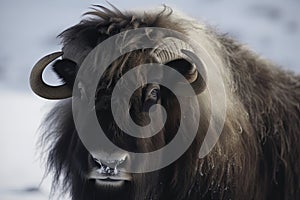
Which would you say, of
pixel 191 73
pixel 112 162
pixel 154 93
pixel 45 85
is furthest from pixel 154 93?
pixel 45 85

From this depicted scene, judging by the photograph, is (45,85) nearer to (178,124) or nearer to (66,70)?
(66,70)

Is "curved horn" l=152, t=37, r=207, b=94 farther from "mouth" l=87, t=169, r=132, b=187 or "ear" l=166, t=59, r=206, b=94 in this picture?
"mouth" l=87, t=169, r=132, b=187

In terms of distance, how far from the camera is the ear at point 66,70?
5.29 meters

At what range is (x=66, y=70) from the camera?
5.32m

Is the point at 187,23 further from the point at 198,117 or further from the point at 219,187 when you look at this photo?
the point at 219,187

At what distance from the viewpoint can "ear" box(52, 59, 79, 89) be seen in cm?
529

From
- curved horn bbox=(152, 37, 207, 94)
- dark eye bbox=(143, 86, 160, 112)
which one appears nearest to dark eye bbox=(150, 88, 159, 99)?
dark eye bbox=(143, 86, 160, 112)

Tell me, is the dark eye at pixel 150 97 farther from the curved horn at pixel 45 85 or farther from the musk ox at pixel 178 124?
the curved horn at pixel 45 85

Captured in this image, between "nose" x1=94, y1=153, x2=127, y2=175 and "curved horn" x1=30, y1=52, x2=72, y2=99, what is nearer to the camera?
"nose" x1=94, y1=153, x2=127, y2=175

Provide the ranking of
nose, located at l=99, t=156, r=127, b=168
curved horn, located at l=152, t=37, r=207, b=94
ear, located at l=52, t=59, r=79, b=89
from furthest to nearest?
ear, located at l=52, t=59, r=79, b=89 < curved horn, located at l=152, t=37, r=207, b=94 < nose, located at l=99, t=156, r=127, b=168

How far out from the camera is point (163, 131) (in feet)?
16.6

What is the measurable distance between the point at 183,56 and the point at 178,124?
0.41m

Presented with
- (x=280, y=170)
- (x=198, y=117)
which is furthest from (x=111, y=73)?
(x=280, y=170)

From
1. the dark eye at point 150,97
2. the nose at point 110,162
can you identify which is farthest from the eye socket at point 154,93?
the nose at point 110,162
